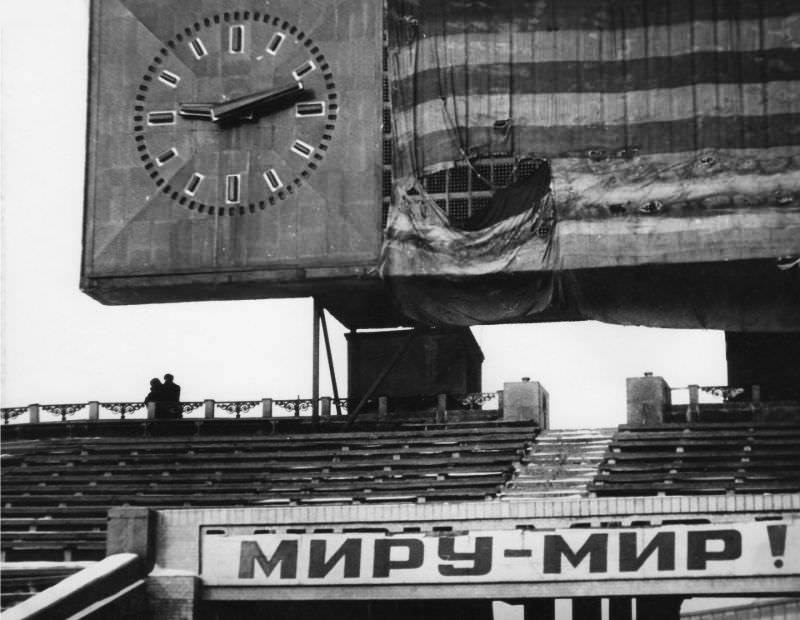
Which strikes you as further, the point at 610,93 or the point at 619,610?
the point at 610,93

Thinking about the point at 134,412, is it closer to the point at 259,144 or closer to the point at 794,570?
the point at 259,144

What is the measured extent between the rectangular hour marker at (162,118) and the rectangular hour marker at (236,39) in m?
1.72

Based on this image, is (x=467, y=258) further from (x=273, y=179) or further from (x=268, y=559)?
(x=268, y=559)

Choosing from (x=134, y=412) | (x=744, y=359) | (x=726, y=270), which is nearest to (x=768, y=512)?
(x=726, y=270)

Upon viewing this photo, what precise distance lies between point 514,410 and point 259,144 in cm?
716

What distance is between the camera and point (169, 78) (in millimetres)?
34000

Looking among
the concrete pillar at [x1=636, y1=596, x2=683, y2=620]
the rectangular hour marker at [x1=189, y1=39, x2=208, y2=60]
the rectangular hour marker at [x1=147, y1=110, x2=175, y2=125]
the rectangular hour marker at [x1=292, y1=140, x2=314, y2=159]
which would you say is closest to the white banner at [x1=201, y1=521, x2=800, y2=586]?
the concrete pillar at [x1=636, y1=596, x2=683, y2=620]

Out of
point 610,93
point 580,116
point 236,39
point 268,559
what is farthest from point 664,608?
point 236,39

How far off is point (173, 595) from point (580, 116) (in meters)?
12.0

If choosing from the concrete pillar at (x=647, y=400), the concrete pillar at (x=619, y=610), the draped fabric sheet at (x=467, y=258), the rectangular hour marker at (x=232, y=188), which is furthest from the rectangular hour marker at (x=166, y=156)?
the concrete pillar at (x=619, y=610)

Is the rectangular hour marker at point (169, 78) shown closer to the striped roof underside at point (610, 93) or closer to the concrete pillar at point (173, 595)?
the striped roof underside at point (610, 93)

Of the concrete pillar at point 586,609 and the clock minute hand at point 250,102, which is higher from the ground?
the clock minute hand at point 250,102

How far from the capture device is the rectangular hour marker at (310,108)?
33.3 metres

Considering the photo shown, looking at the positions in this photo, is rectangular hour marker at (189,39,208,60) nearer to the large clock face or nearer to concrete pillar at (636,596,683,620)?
the large clock face
